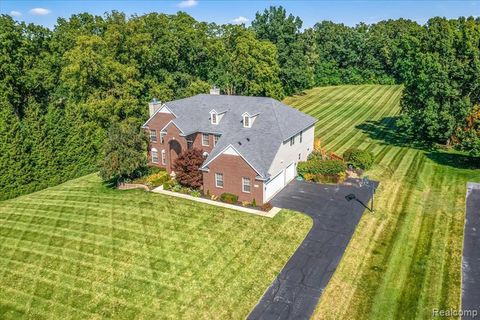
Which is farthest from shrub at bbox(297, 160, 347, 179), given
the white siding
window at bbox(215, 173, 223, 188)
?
window at bbox(215, 173, 223, 188)

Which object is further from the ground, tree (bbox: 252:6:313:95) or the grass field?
tree (bbox: 252:6:313:95)

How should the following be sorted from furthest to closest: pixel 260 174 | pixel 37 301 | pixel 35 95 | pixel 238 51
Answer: pixel 238 51, pixel 35 95, pixel 260 174, pixel 37 301

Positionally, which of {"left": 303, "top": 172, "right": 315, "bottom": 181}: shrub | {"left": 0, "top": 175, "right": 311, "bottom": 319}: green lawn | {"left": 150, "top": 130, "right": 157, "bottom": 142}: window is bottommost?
{"left": 0, "top": 175, "right": 311, "bottom": 319}: green lawn

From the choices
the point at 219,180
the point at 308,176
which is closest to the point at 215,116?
the point at 219,180

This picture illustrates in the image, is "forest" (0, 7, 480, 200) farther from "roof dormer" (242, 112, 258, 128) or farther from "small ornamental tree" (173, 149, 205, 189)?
"roof dormer" (242, 112, 258, 128)

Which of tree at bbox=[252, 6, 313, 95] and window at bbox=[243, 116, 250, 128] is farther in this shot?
tree at bbox=[252, 6, 313, 95]

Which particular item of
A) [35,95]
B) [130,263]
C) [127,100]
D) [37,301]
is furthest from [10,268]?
[35,95]

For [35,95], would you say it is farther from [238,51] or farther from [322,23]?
[322,23]
